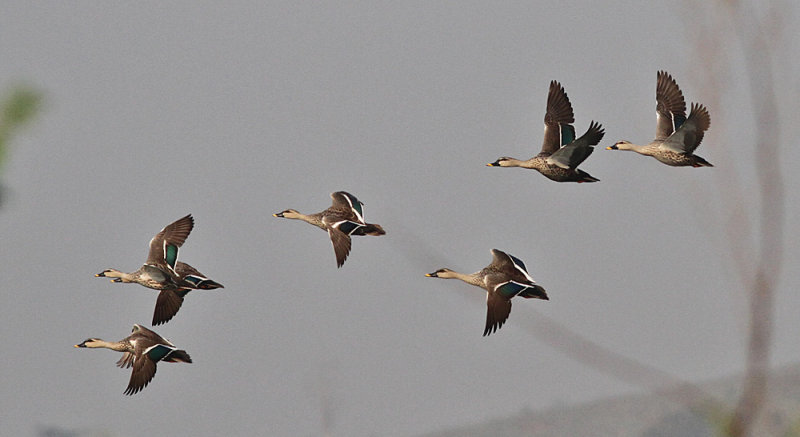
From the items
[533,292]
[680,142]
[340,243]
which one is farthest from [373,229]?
[680,142]

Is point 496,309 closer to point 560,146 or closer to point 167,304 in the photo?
point 560,146

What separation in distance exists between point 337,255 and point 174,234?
181 cm

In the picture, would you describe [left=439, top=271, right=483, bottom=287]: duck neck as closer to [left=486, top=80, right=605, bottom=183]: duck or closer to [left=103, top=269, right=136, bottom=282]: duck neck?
[left=486, top=80, right=605, bottom=183]: duck

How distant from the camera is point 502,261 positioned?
7676mm

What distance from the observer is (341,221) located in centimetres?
846

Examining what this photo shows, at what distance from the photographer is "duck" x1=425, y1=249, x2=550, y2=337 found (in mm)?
7109

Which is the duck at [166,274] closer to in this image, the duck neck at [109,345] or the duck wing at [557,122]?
the duck neck at [109,345]

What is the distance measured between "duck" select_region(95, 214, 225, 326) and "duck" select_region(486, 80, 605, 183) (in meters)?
2.83

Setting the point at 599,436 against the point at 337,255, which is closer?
the point at 337,255

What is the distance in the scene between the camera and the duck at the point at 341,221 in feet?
26.5

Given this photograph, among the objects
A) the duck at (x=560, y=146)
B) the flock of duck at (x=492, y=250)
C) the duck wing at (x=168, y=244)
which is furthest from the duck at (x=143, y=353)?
the duck at (x=560, y=146)

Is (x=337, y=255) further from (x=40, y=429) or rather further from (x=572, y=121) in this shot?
(x=40, y=429)

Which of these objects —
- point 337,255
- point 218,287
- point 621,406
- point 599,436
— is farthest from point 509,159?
point 621,406

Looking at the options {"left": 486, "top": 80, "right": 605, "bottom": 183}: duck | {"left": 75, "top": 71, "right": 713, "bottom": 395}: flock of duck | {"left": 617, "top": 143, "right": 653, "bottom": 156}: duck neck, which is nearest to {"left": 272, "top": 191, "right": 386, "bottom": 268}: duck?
{"left": 75, "top": 71, "right": 713, "bottom": 395}: flock of duck
